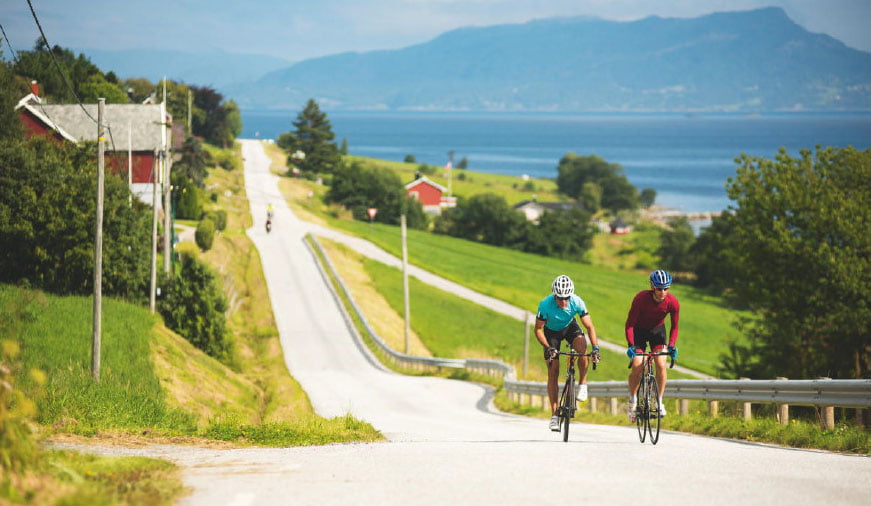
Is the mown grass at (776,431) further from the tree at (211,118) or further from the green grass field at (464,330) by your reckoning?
the tree at (211,118)

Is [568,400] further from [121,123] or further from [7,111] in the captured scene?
[121,123]

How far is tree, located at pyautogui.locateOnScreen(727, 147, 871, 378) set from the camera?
1328 inches

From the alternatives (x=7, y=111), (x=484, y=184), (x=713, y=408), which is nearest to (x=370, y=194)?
(x=7, y=111)

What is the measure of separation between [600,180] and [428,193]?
46.0 metres

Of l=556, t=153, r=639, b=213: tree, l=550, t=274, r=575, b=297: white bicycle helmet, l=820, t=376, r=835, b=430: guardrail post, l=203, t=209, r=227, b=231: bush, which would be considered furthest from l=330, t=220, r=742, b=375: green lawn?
l=556, t=153, r=639, b=213: tree

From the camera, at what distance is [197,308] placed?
3588 cm

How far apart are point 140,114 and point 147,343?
33.6 metres

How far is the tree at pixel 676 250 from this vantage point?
101m

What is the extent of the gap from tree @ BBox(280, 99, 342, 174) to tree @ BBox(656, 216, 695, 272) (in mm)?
44287

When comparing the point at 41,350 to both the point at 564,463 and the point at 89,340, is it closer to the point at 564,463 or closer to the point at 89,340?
the point at 89,340

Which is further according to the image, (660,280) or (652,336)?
(652,336)

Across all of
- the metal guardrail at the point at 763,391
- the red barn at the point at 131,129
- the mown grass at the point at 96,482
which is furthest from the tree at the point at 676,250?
the mown grass at the point at 96,482

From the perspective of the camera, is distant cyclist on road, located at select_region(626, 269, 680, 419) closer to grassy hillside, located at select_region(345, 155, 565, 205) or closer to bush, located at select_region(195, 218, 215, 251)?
bush, located at select_region(195, 218, 215, 251)

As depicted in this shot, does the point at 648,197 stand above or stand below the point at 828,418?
above
